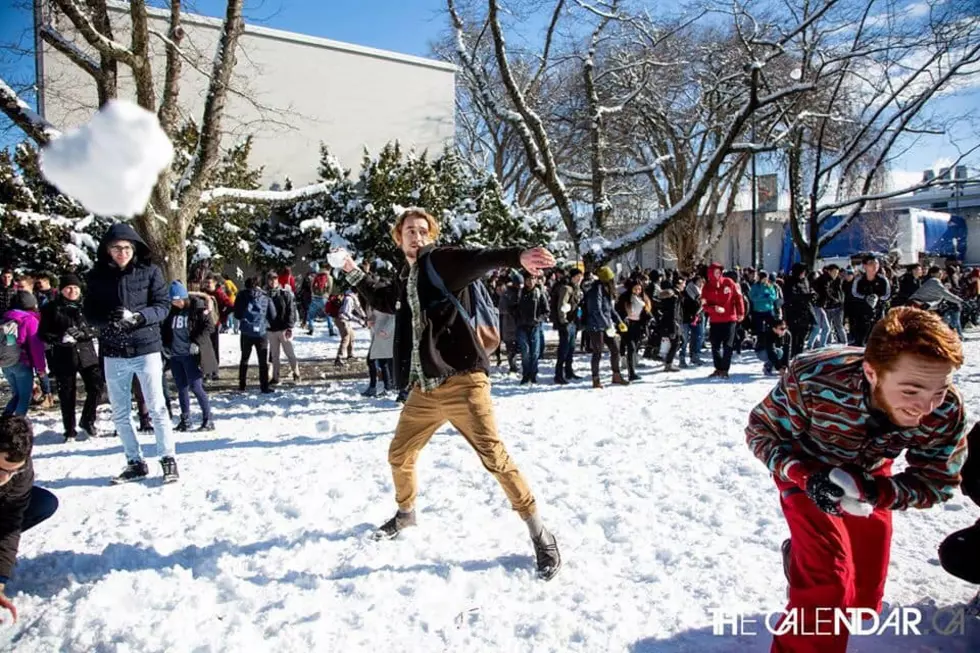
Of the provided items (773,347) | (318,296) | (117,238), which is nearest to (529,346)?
(773,347)

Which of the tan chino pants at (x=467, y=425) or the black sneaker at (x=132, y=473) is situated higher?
the tan chino pants at (x=467, y=425)

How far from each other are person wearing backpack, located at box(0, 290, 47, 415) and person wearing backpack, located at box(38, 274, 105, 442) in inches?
12.8

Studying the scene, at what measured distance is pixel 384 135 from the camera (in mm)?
27797

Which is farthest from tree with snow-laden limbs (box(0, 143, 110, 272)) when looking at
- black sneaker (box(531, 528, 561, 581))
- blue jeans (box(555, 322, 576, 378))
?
black sneaker (box(531, 528, 561, 581))

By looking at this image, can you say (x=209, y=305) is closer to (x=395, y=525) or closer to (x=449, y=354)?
(x=395, y=525)

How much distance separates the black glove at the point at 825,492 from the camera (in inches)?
83.8

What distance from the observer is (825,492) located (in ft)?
7.05

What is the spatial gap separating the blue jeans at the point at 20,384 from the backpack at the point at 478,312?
556cm

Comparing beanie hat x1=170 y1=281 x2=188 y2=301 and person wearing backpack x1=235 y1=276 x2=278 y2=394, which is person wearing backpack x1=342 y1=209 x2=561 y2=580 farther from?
person wearing backpack x1=235 y1=276 x2=278 y2=394

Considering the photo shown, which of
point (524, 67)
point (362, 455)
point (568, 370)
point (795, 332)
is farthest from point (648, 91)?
point (362, 455)

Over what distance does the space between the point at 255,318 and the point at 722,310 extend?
7.00 m

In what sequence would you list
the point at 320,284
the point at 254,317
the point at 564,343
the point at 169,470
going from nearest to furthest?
the point at 169,470 < the point at 254,317 < the point at 564,343 < the point at 320,284

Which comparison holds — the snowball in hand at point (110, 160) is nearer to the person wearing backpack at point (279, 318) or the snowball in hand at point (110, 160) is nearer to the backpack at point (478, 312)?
the backpack at point (478, 312)

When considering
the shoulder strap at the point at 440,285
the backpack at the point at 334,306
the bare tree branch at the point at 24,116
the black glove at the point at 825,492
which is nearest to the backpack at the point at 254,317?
the bare tree branch at the point at 24,116
